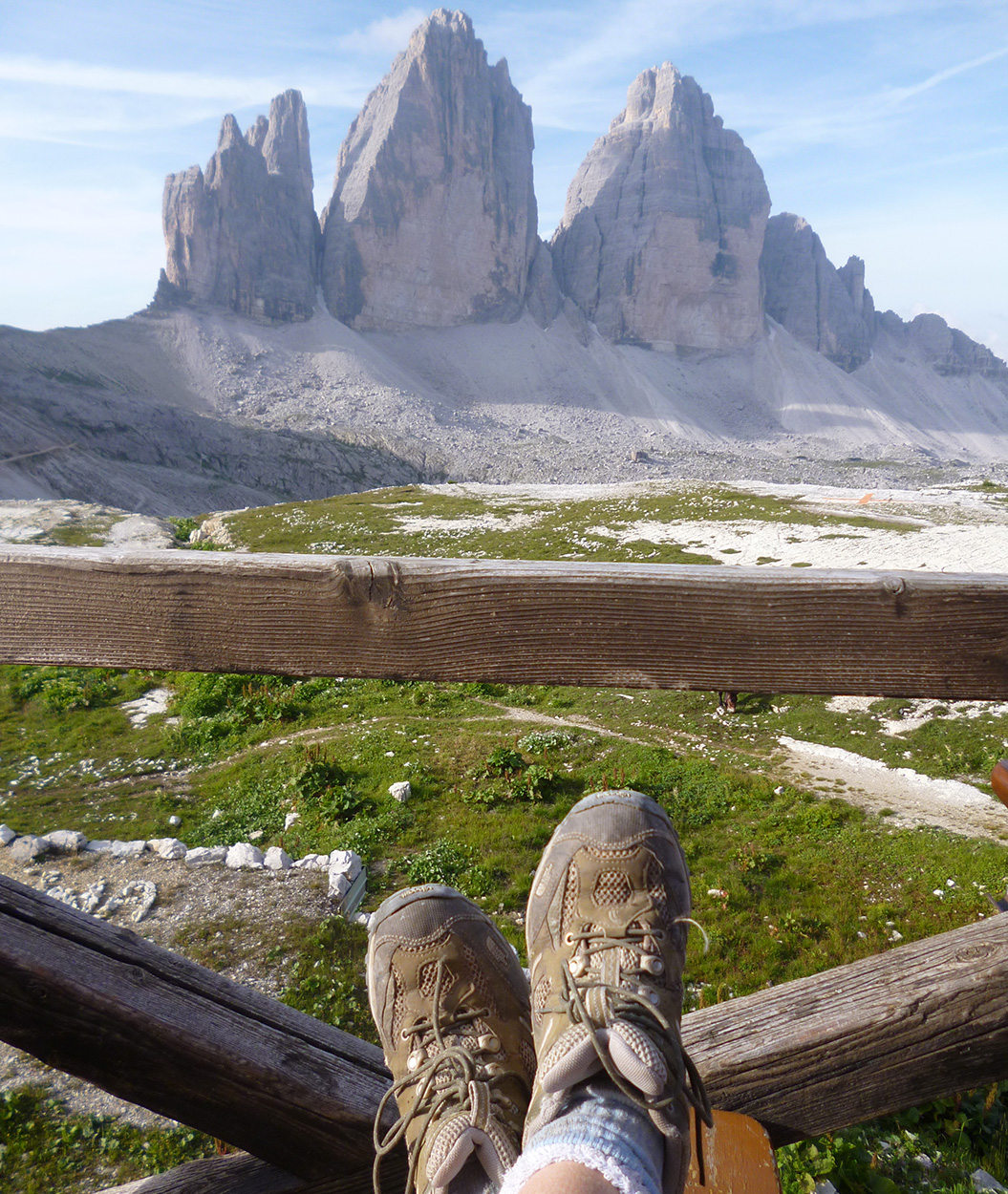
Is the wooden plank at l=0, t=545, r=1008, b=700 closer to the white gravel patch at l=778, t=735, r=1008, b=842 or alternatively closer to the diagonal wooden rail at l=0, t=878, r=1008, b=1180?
the diagonal wooden rail at l=0, t=878, r=1008, b=1180

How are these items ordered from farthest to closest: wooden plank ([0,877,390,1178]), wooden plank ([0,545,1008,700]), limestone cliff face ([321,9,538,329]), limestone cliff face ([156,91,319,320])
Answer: limestone cliff face ([321,9,538,329])
limestone cliff face ([156,91,319,320])
wooden plank ([0,877,390,1178])
wooden plank ([0,545,1008,700])

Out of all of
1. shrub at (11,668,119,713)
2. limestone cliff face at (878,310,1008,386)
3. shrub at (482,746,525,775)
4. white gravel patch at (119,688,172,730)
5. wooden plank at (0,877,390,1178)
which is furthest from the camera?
limestone cliff face at (878,310,1008,386)

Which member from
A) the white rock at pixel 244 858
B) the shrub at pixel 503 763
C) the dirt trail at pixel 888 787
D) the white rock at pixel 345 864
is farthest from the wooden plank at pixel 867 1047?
the dirt trail at pixel 888 787

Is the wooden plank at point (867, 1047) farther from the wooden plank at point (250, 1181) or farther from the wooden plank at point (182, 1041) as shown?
the wooden plank at point (182, 1041)

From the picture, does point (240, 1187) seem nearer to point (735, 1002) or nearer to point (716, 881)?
point (735, 1002)

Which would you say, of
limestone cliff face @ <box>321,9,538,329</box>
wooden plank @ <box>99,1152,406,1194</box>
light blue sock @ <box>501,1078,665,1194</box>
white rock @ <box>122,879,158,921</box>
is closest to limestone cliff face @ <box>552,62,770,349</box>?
limestone cliff face @ <box>321,9,538,329</box>

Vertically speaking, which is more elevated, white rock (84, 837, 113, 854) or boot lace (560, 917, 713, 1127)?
boot lace (560, 917, 713, 1127)
